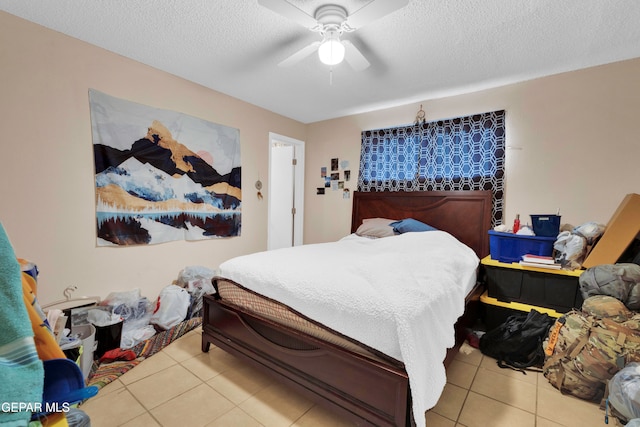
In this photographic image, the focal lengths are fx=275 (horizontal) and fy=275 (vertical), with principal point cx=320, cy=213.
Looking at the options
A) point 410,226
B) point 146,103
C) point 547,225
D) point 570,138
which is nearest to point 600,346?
point 547,225

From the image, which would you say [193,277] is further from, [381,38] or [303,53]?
[381,38]

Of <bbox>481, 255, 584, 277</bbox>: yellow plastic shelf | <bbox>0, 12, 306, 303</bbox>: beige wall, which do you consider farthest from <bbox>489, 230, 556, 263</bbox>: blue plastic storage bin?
<bbox>0, 12, 306, 303</bbox>: beige wall

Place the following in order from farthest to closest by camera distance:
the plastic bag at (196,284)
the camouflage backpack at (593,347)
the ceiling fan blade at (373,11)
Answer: the plastic bag at (196,284) < the camouflage backpack at (593,347) < the ceiling fan blade at (373,11)

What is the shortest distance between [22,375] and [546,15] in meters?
2.95

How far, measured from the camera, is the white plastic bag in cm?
247

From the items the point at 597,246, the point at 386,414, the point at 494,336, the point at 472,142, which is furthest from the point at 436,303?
the point at 472,142

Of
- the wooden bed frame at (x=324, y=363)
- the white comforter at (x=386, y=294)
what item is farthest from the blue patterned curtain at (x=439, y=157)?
the white comforter at (x=386, y=294)

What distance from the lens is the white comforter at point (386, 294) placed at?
1242 millimetres

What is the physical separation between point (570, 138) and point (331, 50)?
94.3 inches

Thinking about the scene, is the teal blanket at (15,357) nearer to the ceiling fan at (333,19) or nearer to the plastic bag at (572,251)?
the ceiling fan at (333,19)

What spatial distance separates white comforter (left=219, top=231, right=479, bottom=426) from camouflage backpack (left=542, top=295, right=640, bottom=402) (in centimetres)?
69

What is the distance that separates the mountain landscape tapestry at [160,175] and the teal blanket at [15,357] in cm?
212

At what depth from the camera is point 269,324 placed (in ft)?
5.68

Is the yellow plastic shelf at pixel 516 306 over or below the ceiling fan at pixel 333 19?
below
